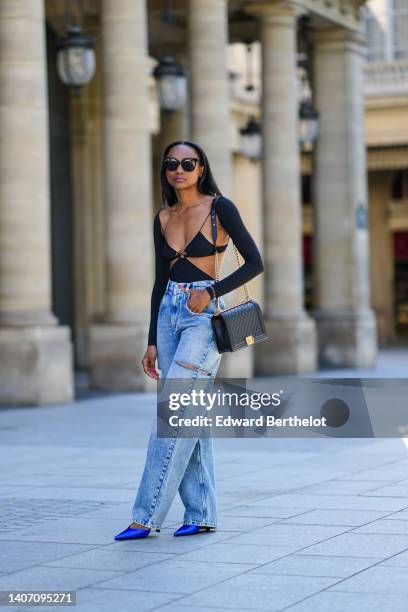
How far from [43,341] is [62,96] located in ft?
32.0

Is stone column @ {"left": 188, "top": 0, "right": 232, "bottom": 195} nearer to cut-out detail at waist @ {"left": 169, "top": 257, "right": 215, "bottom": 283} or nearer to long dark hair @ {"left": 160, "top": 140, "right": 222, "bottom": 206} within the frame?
long dark hair @ {"left": 160, "top": 140, "right": 222, "bottom": 206}

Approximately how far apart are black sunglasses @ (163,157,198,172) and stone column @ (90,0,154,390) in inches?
522

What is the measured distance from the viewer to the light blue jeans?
318 inches

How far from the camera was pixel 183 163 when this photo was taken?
27.5 feet

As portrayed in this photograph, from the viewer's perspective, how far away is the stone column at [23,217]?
18859 millimetres

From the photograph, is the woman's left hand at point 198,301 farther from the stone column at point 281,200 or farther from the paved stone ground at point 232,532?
the stone column at point 281,200

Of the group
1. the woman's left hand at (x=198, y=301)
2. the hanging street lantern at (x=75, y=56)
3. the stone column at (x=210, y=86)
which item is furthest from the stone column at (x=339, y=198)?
the woman's left hand at (x=198, y=301)

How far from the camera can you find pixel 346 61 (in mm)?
29406

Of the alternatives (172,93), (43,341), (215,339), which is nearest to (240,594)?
(215,339)

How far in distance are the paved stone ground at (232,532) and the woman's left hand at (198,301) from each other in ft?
4.18

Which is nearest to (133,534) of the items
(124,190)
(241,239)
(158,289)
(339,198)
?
(158,289)

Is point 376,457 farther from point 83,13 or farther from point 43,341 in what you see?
point 83,13

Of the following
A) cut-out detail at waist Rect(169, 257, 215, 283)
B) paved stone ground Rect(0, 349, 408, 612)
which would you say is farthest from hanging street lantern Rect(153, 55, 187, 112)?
cut-out detail at waist Rect(169, 257, 215, 283)

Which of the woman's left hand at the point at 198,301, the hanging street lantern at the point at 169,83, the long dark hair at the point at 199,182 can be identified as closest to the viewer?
the woman's left hand at the point at 198,301
